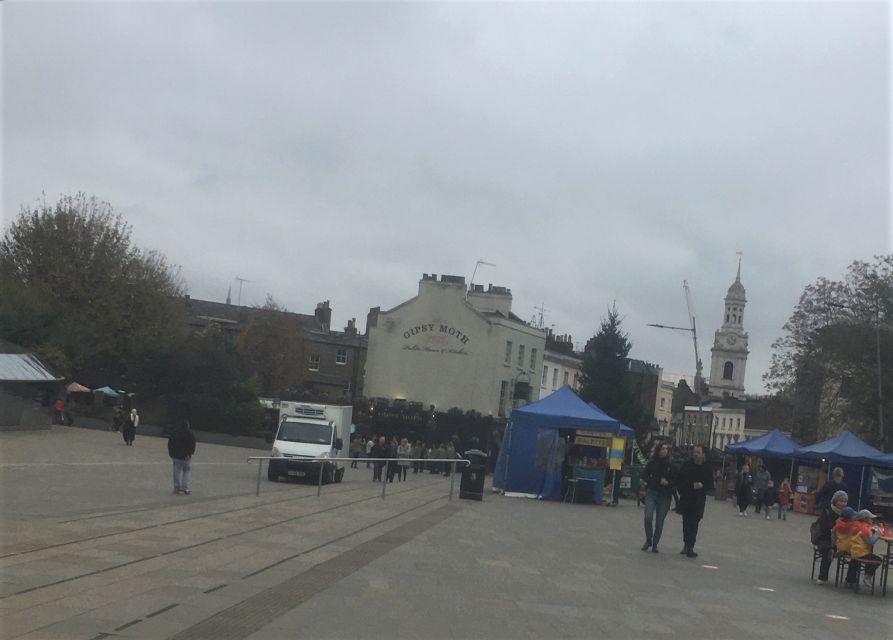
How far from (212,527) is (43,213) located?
44097 millimetres

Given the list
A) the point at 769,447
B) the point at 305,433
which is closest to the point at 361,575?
the point at 305,433

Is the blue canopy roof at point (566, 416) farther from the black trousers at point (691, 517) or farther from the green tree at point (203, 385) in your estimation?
the green tree at point (203, 385)

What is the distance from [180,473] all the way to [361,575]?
11523mm

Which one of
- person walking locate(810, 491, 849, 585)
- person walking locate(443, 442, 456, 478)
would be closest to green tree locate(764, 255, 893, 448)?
person walking locate(443, 442, 456, 478)

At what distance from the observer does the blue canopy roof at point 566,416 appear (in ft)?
108

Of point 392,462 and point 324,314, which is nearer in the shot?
point 392,462

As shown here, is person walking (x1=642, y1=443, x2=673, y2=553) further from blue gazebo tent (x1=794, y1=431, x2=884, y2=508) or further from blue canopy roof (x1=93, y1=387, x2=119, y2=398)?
blue canopy roof (x1=93, y1=387, x2=119, y2=398)

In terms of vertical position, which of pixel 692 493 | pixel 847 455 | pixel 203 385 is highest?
pixel 847 455

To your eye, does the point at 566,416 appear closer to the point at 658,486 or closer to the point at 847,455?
the point at 847,455

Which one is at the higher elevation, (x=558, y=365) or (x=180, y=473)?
(x=558, y=365)

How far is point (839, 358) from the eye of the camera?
177 feet

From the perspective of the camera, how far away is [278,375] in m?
82.8

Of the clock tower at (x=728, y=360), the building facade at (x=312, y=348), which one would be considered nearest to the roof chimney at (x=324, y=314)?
the building facade at (x=312, y=348)

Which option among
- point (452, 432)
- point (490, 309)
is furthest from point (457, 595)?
point (490, 309)
